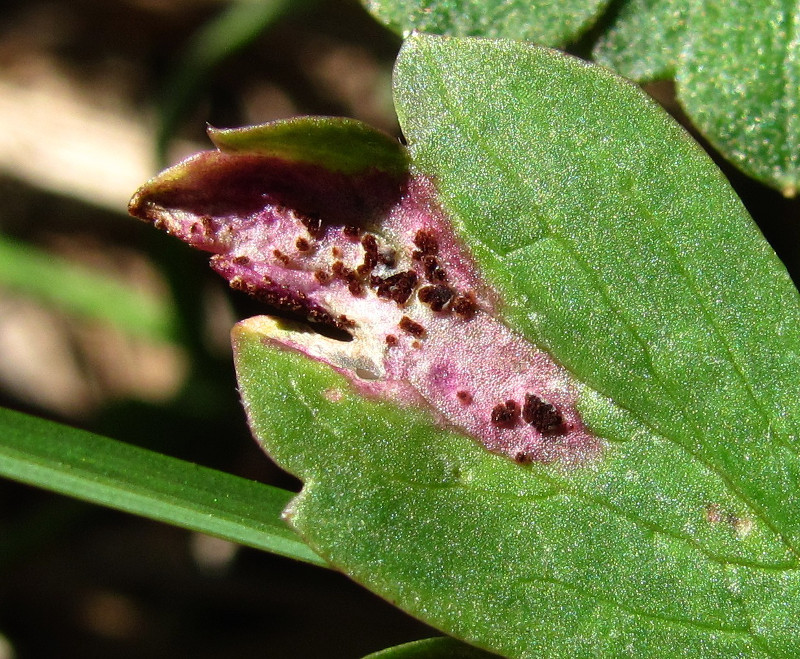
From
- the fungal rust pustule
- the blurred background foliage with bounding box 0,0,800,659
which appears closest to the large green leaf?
the fungal rust pustule

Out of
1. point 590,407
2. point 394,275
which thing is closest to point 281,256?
point 394,275

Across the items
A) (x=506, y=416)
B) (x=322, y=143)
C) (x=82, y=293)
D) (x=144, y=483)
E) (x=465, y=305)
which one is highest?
(x=322, y=143)

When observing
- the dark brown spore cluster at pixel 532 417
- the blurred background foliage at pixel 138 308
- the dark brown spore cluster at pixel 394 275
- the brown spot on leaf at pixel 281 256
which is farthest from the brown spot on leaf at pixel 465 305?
the blurred background foliage at pixel 138 308

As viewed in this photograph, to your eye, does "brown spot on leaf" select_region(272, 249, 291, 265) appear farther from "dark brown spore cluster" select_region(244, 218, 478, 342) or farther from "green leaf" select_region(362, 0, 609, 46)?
"green leaf" select_region(362, 0, 609, 46)

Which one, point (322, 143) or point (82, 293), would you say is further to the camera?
point (82, 293)

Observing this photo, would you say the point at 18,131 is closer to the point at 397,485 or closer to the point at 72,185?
the point at 72,185

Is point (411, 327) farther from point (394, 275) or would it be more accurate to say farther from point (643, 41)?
point (643, 41)
